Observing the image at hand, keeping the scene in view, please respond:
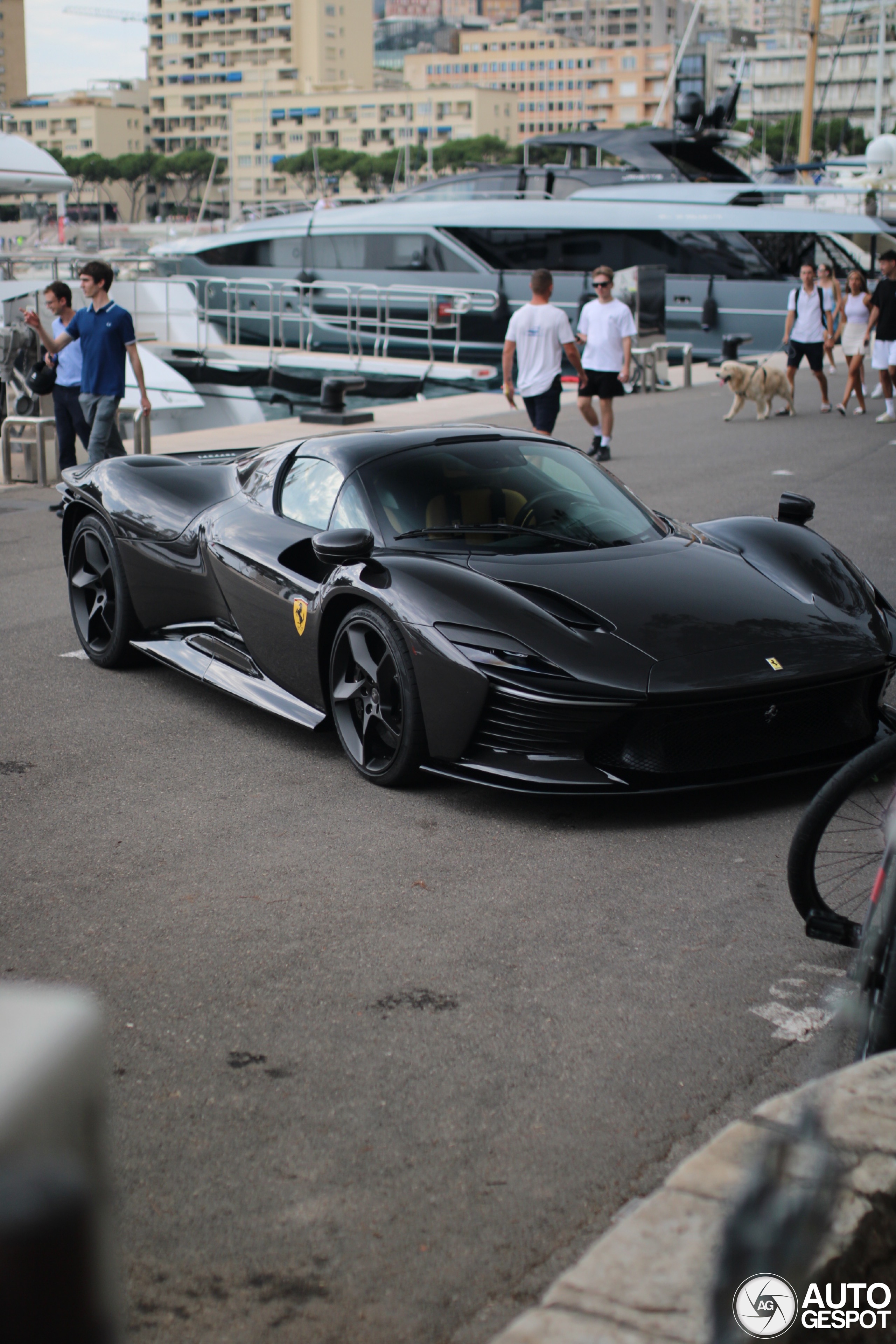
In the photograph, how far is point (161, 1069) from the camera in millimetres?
3109

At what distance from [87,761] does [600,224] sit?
26275 mm

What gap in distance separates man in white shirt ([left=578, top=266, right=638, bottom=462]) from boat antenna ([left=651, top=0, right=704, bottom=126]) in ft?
67.6

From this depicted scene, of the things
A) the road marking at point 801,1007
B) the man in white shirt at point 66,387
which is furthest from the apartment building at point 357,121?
the road marking at point 801,1007

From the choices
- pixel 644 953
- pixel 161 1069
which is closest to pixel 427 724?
pixel 644 953

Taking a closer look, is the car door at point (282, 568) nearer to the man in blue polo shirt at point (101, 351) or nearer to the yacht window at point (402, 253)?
the man in blue polo shirt at point (101, 351)

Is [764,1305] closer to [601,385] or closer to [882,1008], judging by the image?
[882,1008]

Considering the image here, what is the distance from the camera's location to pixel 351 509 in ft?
18.4

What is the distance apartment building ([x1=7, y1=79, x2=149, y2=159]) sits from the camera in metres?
188

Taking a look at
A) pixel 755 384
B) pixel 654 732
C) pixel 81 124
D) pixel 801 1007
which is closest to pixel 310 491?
pixel 654 732

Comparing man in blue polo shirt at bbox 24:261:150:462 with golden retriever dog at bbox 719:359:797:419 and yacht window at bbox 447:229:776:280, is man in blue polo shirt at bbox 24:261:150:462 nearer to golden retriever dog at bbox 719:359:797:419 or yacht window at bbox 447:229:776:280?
golden retriever dog at bbox 719:359:797:419

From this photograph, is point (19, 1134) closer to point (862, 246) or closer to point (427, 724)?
point (427, 724)

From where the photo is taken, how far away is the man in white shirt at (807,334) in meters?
18.6

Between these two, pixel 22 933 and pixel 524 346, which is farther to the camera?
pixel 524 346

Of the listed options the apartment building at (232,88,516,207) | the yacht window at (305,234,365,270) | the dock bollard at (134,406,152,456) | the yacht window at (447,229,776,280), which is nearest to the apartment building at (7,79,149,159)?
the apartment building at (232,88,516,207)
